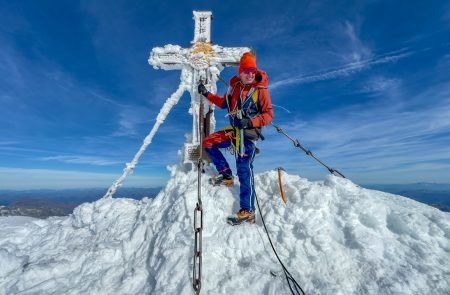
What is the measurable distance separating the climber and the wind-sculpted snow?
588 mm

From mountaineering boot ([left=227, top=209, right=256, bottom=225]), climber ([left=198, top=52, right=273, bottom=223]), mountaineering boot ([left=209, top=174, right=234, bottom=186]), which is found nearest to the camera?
mountaineering boot ([left=227, top=209, right=256, bottom=225])

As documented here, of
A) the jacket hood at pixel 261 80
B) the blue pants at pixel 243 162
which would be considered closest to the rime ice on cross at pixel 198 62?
the blue pants at pixel 243 162

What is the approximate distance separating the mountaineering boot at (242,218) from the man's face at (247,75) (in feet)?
9.97

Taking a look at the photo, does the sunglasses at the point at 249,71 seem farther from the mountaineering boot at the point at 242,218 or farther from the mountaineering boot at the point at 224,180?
the mountaineering boot at the point at 242,218

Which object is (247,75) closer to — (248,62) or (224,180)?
(248,62)

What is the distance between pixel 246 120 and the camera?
5426mm

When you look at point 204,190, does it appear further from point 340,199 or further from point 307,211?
point 340,199

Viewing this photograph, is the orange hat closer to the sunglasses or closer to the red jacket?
the sunglasses

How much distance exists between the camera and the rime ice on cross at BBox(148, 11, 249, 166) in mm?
8016

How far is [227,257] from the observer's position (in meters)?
4.83

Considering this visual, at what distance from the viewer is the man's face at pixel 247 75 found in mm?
5926

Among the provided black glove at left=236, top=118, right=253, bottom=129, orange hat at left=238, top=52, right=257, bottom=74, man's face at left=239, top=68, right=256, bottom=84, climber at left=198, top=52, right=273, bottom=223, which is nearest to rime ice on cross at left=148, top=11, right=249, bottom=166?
climber at left=198, top=52, right=273, bottom=223

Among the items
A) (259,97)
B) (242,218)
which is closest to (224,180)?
(242,218)

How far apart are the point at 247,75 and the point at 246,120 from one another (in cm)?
127
